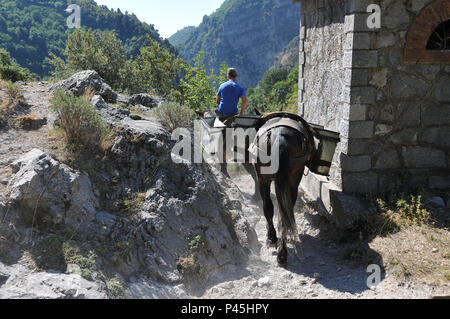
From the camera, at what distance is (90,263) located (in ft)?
11.3

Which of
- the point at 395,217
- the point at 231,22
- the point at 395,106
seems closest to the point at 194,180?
the point at 395,217

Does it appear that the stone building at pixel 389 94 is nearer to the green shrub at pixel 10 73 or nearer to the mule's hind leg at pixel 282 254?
the mule's hind leg at pixel 282 254

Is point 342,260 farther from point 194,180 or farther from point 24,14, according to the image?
point 24,14

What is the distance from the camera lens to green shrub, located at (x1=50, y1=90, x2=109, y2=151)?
4.62 metres

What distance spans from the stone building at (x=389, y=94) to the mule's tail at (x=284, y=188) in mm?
1515

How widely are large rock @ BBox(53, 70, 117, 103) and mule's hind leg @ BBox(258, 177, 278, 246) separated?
3649mm

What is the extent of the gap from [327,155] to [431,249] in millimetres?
1930

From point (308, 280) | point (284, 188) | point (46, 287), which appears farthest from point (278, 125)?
point (46, 287)

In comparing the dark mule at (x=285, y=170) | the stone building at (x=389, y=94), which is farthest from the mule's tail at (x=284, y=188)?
the stone building at (x=389, y=94)

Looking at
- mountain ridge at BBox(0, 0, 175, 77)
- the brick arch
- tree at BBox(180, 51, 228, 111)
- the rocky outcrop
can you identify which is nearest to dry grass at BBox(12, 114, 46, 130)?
the rocky outcrop

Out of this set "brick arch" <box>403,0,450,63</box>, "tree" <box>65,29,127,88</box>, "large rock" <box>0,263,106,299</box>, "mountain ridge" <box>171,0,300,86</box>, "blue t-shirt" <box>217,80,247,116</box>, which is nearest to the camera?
"large rock" <box>0,263,106,299</box>

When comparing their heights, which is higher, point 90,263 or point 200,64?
point 200,64

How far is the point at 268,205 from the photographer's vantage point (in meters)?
5.36

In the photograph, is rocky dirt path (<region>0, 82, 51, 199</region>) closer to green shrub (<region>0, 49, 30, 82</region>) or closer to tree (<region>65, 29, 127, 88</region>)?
green shrub (<region>0, 49, 30, 82</region>)
